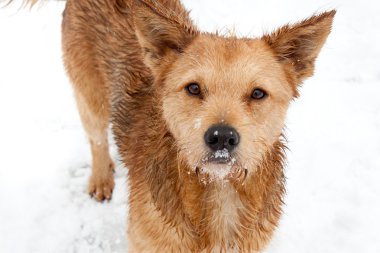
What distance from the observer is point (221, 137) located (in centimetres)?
245

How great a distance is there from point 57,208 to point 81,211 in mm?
237

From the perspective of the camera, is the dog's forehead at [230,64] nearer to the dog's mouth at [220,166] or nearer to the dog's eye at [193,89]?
the dog's eye at [193,89]

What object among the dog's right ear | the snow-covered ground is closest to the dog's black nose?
the dog's right ear

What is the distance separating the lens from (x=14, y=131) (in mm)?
5410

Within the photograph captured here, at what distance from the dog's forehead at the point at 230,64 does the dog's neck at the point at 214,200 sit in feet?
1.49

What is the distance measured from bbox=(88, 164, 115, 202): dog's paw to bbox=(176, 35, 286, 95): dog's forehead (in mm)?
2232

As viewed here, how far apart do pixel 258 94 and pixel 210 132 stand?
0.49m

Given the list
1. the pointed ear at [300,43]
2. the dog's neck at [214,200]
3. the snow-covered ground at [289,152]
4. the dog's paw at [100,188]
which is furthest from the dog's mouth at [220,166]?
the dog's paw at [100,188]

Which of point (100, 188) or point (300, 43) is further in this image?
point (100, 188)

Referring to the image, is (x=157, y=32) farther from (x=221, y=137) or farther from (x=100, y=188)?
(x=100, y=188)

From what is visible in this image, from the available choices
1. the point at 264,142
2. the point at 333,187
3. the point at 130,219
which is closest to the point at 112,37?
the point at 130,219

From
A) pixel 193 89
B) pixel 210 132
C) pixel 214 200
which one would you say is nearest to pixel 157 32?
pixel 193 89

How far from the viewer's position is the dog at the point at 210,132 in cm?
261

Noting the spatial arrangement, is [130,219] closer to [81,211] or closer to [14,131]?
[81,211]
